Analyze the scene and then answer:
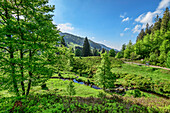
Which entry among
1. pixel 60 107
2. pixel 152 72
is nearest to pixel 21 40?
pixel 60 107

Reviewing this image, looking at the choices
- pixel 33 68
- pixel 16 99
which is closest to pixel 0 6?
pixel 33 68

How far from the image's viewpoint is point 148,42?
167 feet

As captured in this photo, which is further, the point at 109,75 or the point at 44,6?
the point at 109,75

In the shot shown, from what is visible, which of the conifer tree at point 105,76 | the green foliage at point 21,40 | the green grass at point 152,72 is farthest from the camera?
the green grass at point 152,72

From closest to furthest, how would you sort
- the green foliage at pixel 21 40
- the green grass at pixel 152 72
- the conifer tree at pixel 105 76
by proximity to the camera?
1. the green foliage at pixel 21 40
2. the conifer tree at pixel 105 76
3. the green grass at pixel 152 72

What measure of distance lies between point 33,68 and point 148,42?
217 ft

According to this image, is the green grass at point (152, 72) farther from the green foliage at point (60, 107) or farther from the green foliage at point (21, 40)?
the green foliage at point (21, 40)

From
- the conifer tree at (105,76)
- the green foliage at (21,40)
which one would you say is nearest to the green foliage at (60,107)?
the green foliage at (21,40)

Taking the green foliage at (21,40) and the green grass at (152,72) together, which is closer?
the green foliage at (21,40)

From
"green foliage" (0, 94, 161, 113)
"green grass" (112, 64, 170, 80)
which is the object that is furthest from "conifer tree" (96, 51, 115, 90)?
"green grass" (112, 64, 170, 80)

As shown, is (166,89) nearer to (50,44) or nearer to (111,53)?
(50,44)

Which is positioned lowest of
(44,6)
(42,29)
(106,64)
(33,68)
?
(106,64)

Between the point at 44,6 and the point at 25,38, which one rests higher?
the point at 44,6

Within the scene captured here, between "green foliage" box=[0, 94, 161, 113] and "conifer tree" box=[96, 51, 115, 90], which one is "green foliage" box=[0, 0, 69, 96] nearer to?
"green foliage" box=[0, 94, 161, 113]
